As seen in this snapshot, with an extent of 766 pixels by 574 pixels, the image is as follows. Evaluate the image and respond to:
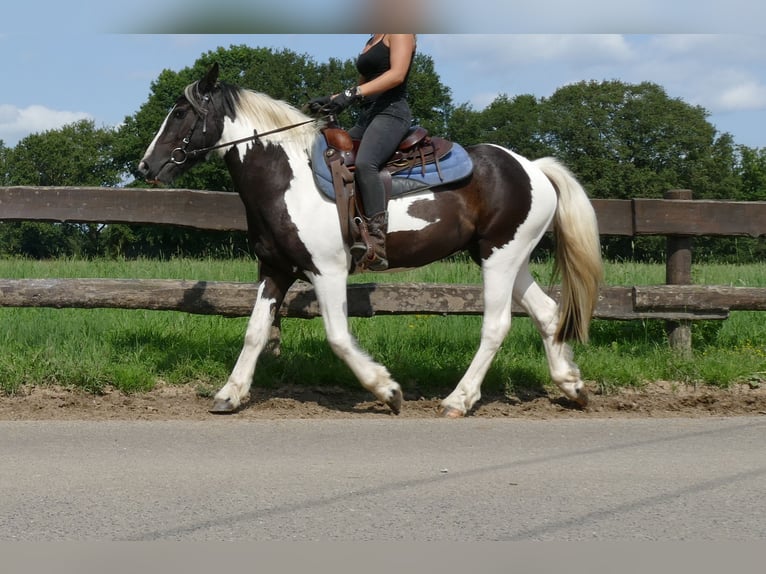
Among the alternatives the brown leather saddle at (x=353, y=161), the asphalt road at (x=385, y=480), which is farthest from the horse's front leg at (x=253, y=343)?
the brown leather saddle at (x=353, y=161)

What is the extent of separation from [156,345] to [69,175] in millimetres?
62165

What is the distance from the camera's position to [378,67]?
6473 millimetres

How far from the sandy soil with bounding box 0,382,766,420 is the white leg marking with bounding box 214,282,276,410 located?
142mm

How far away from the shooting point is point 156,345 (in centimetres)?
777

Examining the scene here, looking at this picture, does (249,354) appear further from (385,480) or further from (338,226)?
(385,480)

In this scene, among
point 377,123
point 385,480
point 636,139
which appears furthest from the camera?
point 636,139

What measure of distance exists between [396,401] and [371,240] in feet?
3.76

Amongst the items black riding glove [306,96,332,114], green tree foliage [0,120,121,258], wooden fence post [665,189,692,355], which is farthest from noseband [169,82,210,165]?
green tree foliage [0,120,121,258]

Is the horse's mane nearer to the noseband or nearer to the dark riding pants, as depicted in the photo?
the noseband

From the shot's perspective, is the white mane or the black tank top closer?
the black tank top

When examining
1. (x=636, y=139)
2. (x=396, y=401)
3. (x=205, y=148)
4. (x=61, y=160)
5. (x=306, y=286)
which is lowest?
(x=396, y=401)

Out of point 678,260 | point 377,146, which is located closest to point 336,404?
point 377,146

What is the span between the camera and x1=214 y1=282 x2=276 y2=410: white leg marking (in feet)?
21.2

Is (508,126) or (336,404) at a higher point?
(508,126)
